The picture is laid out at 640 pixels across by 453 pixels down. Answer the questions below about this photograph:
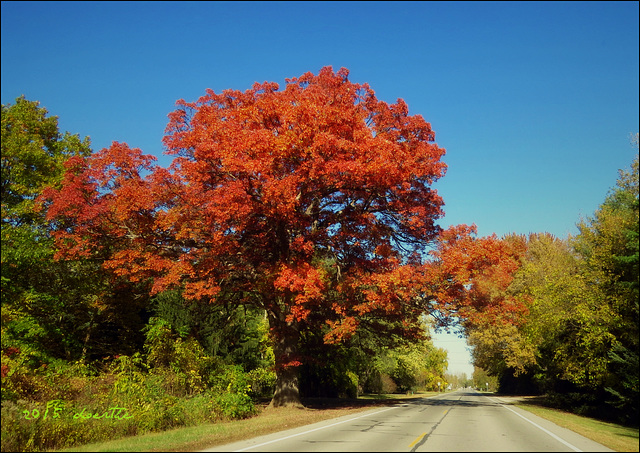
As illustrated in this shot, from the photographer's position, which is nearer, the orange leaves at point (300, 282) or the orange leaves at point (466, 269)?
the orange leaves at point (300, 282)

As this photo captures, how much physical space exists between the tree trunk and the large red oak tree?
65 millimetres

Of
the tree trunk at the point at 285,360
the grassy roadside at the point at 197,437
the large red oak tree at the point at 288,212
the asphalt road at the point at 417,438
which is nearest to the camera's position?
the asphalt road at the point at 417,438

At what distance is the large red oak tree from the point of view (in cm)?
1791

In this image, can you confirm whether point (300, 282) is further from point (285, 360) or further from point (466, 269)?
point (466, 269)


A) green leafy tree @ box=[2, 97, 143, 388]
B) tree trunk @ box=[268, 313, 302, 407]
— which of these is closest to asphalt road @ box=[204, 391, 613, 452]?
tree trunk @ box=[268, 313, 302, 407]

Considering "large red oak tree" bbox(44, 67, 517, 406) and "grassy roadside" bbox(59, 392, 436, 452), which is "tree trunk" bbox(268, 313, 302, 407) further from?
"grassy roadside" bbox(59, 392, 436, 452)

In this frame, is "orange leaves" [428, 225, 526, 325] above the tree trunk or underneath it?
above

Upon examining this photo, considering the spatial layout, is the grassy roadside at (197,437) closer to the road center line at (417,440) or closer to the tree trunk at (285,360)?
the road center line at (417,440)

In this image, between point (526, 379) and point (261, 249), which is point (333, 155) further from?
point (526, 379)

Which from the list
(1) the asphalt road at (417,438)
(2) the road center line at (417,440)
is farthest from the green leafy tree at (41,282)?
(2) the road center line at (417,440)

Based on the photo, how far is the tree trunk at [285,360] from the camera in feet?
71.8

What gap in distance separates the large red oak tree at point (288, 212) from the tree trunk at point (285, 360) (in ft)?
0.21

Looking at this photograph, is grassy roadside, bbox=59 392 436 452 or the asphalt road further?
grassy roadside, bbox=59 392 436 452

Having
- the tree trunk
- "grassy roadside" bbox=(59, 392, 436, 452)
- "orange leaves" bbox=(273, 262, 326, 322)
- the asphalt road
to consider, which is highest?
"orange leaves" bbox=(273, 262, 326, 322)
